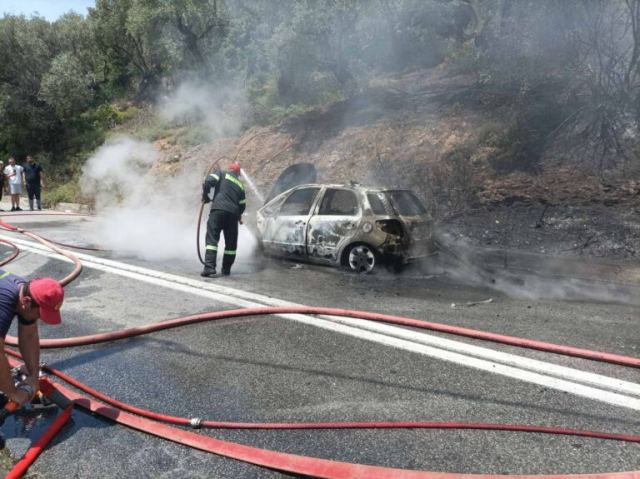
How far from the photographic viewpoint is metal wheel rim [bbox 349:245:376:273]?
7195 mm

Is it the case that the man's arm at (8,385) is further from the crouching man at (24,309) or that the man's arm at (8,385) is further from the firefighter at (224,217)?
the firefighter at (224,217)

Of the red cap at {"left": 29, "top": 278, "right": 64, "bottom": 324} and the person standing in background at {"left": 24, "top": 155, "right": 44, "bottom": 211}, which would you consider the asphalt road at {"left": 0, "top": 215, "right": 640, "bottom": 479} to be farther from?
the person standing in background at {"left": 24, "top": 155, "right": 44, "bottom": 211}

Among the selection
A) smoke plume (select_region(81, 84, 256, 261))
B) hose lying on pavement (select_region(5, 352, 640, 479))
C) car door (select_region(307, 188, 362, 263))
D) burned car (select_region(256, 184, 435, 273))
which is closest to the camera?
hose lying on pavement (select_region(5, 352, 640, 479))

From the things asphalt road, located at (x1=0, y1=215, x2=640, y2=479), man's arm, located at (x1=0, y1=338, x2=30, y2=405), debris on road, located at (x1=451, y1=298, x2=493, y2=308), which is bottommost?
asphalt road, located at (x1=0, y1=215, x2=640, y2=479)

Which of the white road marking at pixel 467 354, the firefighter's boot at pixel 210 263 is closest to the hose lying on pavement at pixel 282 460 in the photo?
the white road marking at pixel 467 354

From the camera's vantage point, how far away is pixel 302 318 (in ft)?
16.9

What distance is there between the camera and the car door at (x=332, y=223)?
7.28m

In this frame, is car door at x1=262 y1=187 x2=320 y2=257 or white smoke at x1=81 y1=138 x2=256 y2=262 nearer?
car door at x1=262 y1=187 x2=320 y2=257

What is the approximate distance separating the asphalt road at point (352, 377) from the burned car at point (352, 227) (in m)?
0.69

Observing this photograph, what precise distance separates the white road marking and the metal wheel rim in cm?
180

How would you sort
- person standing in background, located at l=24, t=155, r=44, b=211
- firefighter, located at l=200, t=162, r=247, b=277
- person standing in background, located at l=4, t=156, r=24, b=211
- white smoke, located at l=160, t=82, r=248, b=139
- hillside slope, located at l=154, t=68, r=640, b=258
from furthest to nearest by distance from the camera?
white smoke, located at l=160, t=82, r=248, b=139, person standing in background, located at l=4, t=156, r=24, b=211, person standing in background, located at l=24, t=155, r=44, b=211, hillside slope, located at l=154, t=68, r=640, b=258, firefighter, located at l=200, t=162, r=247, b=277

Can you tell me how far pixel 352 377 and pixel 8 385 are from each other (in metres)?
2.21

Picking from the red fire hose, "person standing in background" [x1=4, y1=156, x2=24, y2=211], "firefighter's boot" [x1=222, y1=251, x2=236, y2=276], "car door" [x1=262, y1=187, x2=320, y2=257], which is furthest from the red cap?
"person standing in background" [x1=4, y1=156, x2=24, y2=211]

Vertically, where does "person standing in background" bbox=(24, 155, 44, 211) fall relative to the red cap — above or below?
above
